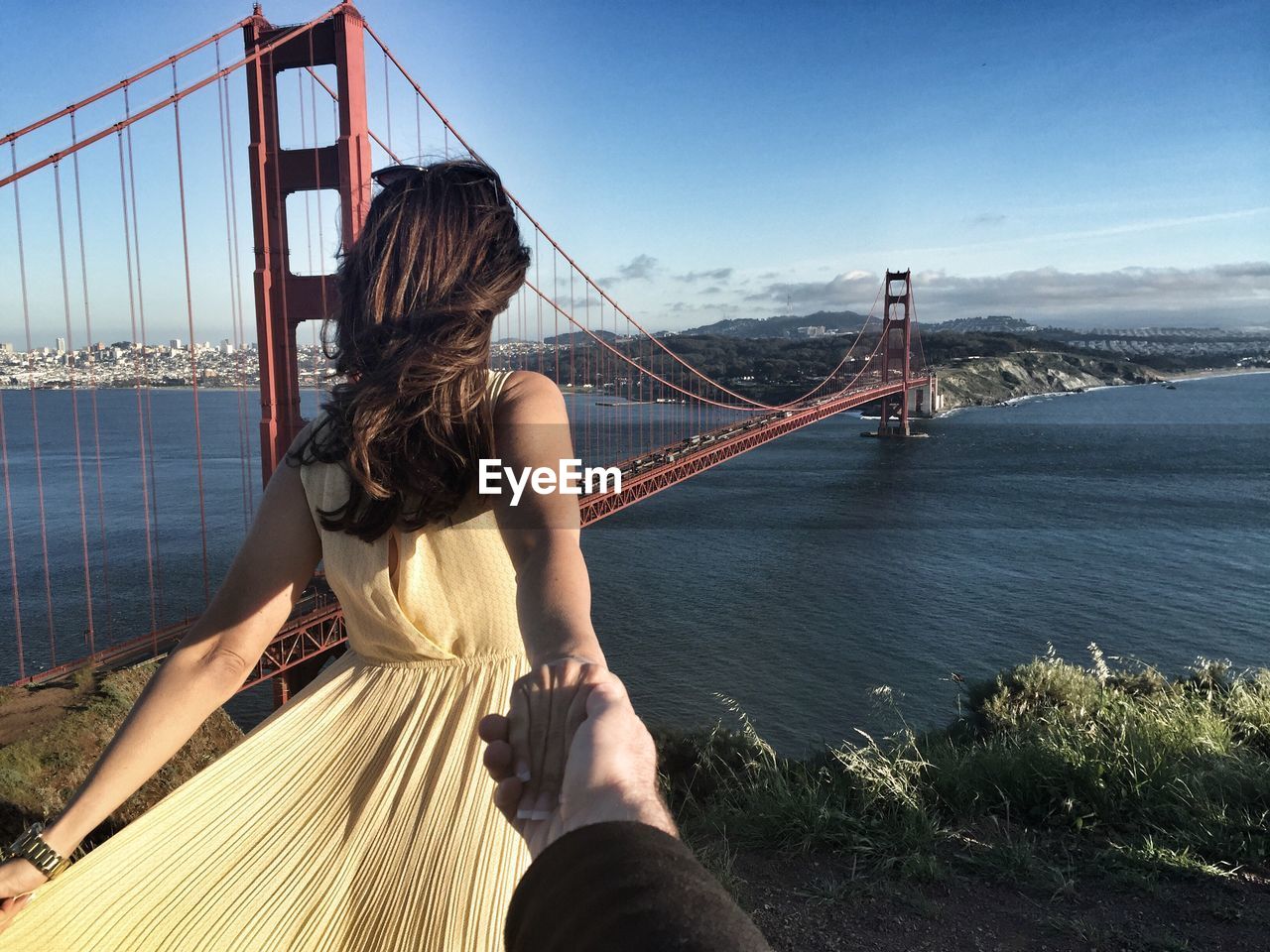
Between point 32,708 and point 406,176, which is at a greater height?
point 406,176

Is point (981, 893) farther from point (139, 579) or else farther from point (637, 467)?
point (139, 579)

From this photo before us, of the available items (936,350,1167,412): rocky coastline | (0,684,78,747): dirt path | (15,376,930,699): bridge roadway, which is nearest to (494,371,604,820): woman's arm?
(15,376,930,699): bridge roadway

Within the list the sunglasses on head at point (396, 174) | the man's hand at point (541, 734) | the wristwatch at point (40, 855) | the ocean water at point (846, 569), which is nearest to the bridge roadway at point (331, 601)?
the wristwatch at point (40, 855)

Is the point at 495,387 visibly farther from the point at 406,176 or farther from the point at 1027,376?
the point at 1027,376

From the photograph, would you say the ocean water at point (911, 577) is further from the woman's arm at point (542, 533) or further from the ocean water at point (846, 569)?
the woman's arm at point (542, 533)

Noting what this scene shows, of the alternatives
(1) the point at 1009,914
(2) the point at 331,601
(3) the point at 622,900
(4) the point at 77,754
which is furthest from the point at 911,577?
(3) the point at 622,900
